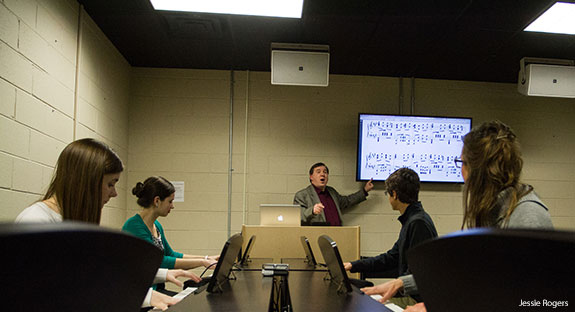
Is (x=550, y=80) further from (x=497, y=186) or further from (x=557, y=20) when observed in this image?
(x=497, y=186)

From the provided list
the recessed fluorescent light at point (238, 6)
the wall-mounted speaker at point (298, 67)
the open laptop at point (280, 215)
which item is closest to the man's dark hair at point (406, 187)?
the open laptop at point (280, 215)

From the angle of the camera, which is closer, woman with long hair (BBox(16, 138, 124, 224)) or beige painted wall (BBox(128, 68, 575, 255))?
woman with long hair (BBox(16, 138, 124, 224))

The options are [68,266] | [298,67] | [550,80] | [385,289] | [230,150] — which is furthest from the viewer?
[230,150]

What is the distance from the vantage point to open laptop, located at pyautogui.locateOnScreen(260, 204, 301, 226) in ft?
12.0

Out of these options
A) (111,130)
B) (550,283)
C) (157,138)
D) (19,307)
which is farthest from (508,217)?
(157,138)

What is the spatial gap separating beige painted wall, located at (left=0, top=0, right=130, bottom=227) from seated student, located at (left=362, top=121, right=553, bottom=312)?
2371 mm

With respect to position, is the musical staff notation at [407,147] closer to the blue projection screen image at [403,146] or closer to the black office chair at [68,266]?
the blue projection screen image at [403,146]

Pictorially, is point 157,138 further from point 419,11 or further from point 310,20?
point 419,11

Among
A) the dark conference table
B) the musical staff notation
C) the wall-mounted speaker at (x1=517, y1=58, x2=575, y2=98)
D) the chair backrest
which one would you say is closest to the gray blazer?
the musical staff notation

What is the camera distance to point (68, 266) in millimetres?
369

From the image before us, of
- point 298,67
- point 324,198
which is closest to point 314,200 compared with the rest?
point 324,198

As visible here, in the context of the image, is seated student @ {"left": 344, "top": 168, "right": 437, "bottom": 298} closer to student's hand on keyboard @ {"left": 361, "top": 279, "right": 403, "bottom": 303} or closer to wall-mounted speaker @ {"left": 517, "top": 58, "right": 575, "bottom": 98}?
student's hand on keyboard @ {"left": 361, "top": 279, "right": 403, "bottom": 303}

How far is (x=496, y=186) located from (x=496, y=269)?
33.8 inches

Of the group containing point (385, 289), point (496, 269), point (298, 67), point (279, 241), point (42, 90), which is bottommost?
point (279, 241)
